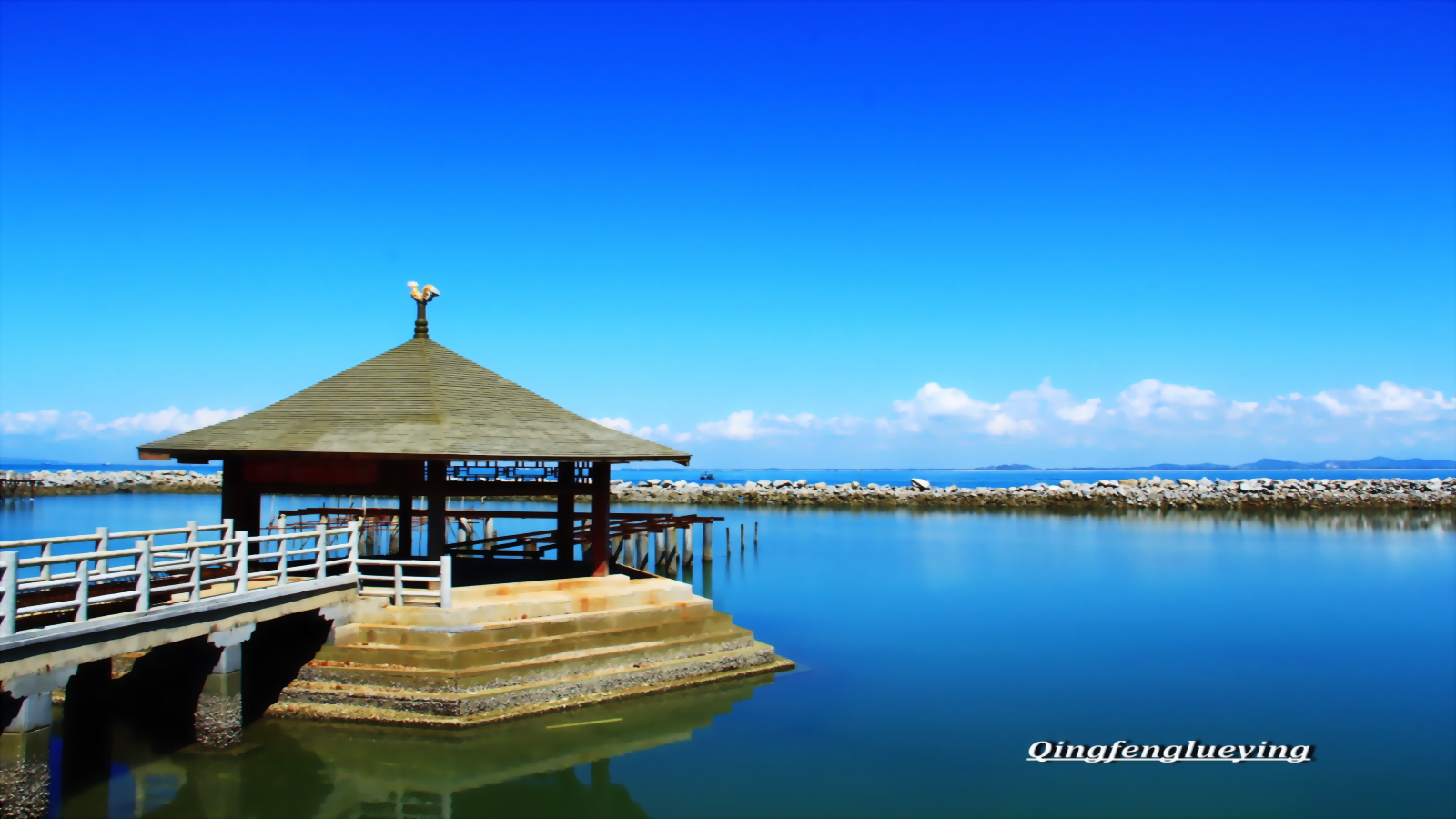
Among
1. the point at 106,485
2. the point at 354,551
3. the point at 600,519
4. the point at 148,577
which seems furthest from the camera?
the point at 106,485

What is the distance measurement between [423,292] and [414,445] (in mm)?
5036

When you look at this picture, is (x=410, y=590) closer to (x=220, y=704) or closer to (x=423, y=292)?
(x=220, y=704)

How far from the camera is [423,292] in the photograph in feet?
58.7

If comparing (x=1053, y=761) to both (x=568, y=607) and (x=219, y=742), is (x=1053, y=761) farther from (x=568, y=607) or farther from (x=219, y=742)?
(x=219, y=742)

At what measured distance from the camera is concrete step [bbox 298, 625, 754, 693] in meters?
12.4

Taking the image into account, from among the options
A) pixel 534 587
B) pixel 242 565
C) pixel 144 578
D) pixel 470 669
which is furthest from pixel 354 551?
pixel 144 578

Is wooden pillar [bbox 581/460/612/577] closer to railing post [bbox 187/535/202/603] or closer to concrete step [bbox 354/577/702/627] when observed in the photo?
concrete step [bbox 354/577/702/627]

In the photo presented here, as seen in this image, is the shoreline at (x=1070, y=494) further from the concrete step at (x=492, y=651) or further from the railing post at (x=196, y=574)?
the railing post at (x=196, y=574)

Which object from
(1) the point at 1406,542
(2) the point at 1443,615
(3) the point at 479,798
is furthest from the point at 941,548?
(3) the point at 479,798

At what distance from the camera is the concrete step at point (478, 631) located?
12656 mm

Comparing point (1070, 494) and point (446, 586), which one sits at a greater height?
point (446, 586)

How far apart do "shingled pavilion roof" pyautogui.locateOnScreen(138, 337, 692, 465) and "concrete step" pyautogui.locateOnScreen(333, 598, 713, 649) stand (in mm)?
2556

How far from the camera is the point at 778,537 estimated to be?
42.3 m

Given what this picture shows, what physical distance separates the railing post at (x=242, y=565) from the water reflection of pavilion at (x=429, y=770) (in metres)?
2.07
